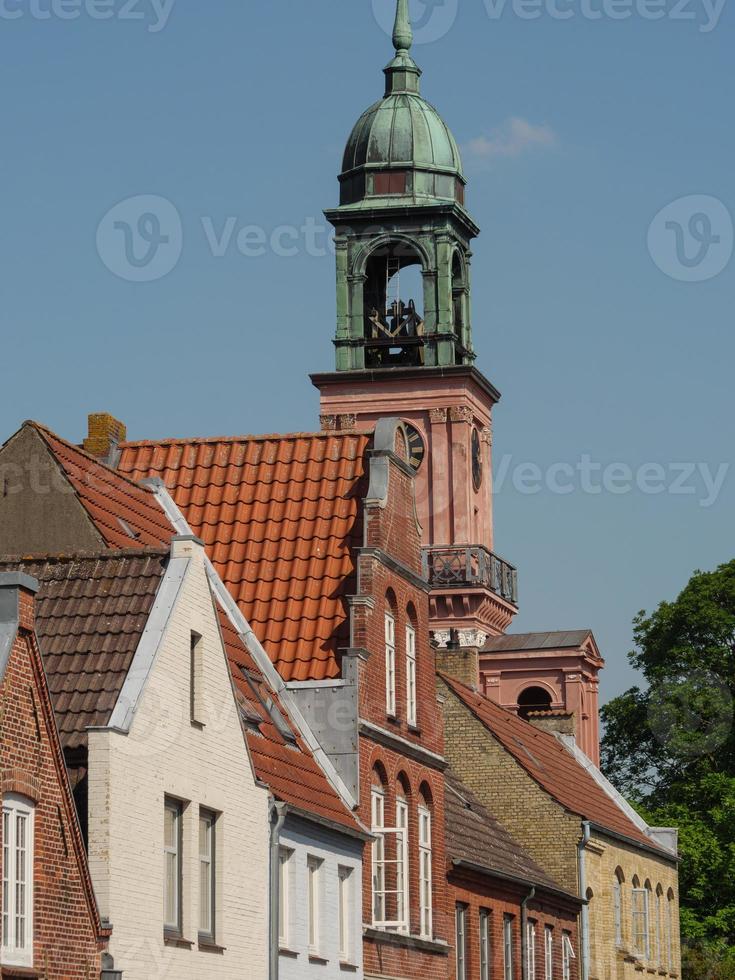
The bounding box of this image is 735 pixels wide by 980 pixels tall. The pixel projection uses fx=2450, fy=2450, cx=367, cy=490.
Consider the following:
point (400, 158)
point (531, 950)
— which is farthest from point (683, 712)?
point (531, 950)

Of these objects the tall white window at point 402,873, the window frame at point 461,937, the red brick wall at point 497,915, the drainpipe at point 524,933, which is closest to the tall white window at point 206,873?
the tall white window at point 402,873

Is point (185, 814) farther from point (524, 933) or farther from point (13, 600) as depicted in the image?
point (524, 933)

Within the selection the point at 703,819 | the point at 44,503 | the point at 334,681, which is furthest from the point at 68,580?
the point at 703,819

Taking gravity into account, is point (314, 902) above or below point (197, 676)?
below

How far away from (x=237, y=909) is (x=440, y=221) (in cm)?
6187

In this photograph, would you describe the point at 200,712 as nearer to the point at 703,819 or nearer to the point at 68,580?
the point at 68,580

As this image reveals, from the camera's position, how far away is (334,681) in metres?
33.9

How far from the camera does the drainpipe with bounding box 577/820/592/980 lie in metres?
50.5

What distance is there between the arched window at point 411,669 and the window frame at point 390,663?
2.55 feet

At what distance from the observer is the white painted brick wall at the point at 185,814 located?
24.6 m

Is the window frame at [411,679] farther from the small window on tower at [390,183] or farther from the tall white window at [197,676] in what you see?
the small window on tower at [390,183]

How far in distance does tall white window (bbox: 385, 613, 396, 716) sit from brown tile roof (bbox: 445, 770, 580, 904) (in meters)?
4.54

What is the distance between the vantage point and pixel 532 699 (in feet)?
276

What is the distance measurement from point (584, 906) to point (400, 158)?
4427cm
